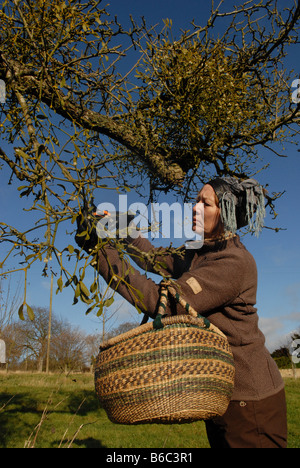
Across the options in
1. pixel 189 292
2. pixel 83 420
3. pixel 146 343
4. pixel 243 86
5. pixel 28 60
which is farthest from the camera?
pixel 83 420

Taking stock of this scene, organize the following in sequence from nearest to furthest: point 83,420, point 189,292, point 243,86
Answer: point 189,292, point 243,86, point 83,420

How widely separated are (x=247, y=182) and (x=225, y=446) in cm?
127

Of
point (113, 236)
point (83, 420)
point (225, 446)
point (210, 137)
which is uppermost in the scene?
point (210, 137)

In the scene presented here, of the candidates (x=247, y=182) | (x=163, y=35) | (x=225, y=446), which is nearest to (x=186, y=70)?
(x=163, y=35)

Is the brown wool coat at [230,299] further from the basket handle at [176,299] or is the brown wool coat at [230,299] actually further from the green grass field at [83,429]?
the green grass field at [83,429]

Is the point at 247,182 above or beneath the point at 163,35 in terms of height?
beneath

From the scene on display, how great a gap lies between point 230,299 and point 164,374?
0.55 meters

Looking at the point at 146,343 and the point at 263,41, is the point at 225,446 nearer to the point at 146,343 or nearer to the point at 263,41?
the point at 146,343

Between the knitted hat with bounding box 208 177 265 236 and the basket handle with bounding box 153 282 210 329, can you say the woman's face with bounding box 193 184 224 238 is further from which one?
the basket handle with bounding box 153 282 210 329

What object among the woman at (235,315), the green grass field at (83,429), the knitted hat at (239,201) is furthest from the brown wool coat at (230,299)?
the green grass field at (83,429)

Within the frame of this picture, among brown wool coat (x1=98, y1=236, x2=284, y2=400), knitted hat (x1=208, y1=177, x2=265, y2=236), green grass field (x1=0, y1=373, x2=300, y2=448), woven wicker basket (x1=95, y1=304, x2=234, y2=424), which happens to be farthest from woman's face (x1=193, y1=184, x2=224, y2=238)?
green grass field (x1=0, y1=373, x2=300, y2=448)

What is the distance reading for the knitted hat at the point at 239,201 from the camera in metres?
1.93

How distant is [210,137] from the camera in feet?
9.72

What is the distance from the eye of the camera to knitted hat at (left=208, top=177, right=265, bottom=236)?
6.34 feet
